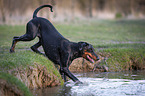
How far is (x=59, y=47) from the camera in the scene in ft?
30.4

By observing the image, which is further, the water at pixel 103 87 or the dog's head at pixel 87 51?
the dog's head at pixel 87 51

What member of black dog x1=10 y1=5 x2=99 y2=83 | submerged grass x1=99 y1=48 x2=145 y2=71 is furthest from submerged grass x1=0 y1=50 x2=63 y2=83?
submerged grass x1=99 y1=48 x2=145 y2=71

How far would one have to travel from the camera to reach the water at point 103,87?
7953 millimetres

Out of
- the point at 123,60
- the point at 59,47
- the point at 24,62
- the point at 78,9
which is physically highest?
the point at 78,9

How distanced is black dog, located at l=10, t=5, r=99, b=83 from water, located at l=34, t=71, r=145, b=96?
21.9 inches

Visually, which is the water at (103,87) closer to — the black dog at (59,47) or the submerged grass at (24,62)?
the black dog at (59,47)

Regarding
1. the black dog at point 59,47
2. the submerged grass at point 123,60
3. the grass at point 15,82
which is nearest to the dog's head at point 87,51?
the black dog at point 59,47

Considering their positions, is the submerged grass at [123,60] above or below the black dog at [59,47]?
below

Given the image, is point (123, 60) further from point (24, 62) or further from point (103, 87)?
point (24, 62)

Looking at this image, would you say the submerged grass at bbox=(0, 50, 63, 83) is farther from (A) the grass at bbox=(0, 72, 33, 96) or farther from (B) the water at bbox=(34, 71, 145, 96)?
(B) the water at bbox=(34, 71, 145, 96)

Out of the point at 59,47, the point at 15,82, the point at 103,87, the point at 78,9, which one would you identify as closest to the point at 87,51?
the point at 59,47

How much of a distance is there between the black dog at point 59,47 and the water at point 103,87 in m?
0.56

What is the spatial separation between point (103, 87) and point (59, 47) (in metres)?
2.01

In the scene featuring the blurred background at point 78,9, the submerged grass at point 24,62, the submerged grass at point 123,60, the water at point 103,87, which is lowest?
the water at point 103,87
